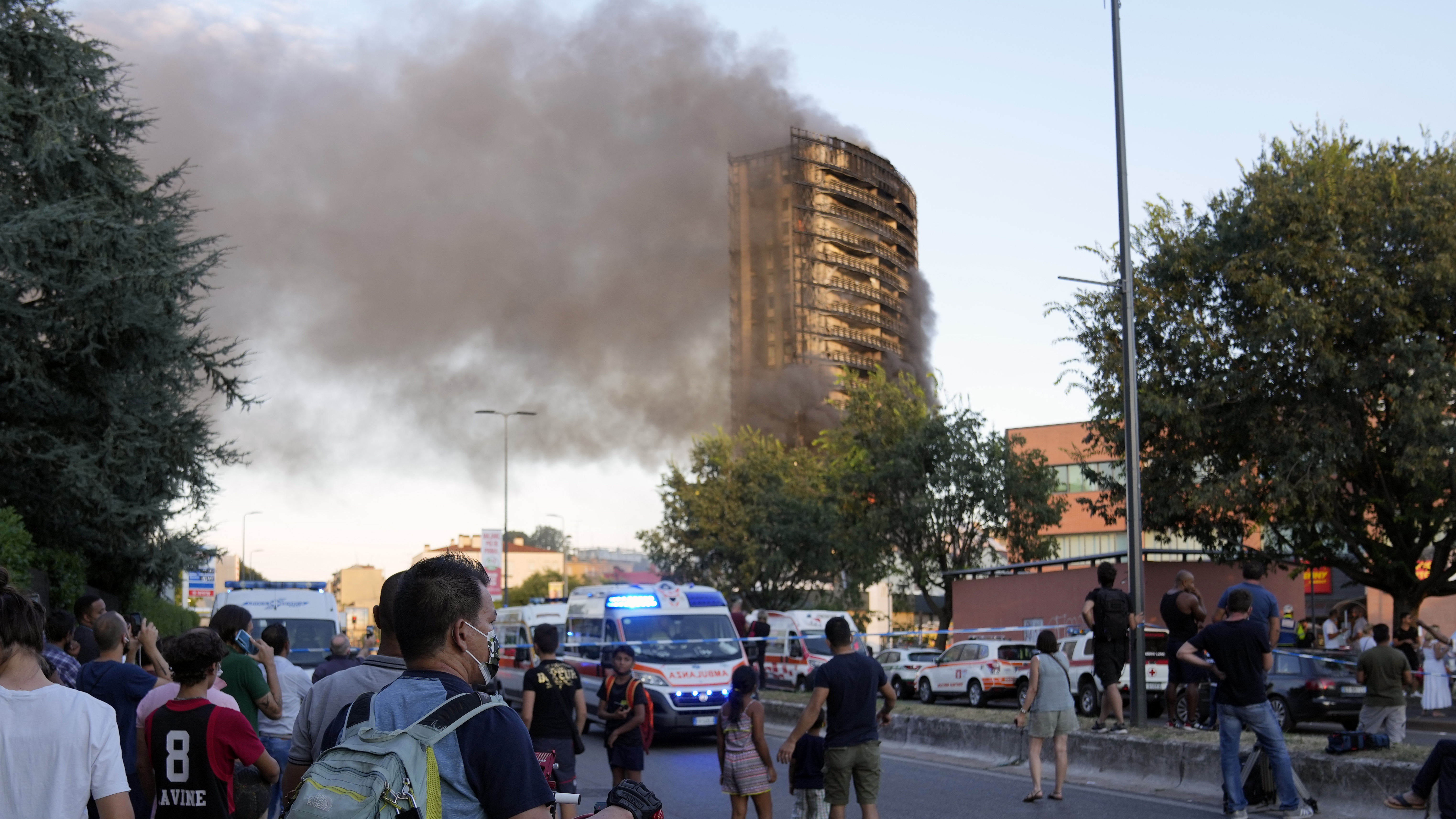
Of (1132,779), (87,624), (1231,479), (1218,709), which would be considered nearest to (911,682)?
(1231,479)

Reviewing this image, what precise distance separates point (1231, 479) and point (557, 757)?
2050 centimetres

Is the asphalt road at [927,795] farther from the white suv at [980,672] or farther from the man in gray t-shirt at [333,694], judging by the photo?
the white suv at [980,672]

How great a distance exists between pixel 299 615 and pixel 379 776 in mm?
17716

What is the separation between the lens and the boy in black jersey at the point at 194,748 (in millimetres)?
5059

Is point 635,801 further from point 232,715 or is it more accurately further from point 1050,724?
point 1050,724

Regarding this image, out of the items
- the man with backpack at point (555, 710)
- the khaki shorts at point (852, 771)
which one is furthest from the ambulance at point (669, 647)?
the khaki shorts at point (852, 771)

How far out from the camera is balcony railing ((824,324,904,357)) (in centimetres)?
12281

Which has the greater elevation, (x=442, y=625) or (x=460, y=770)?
(x=442, y=625)

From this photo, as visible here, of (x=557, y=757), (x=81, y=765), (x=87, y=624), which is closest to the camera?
(x=81, y=765)

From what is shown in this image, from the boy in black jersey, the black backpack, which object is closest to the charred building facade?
the black backpack

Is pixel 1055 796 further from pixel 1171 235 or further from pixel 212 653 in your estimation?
pixel 1171 235

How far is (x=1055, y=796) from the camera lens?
11273mm

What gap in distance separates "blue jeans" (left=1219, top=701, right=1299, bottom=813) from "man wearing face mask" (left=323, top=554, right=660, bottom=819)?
785 centimetres

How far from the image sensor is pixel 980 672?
27.0m
